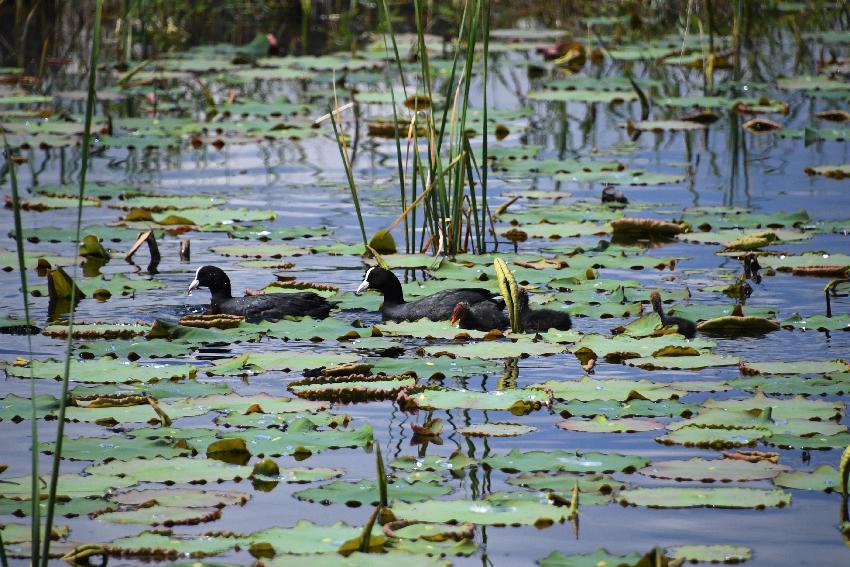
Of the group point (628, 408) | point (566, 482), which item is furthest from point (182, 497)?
point (628, 408)

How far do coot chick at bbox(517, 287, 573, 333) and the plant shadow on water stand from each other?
0.74 ft

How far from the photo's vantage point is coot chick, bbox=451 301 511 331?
24.5 feet

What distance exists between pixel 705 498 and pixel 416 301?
3535 millimetres

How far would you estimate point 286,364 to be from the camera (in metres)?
6.60

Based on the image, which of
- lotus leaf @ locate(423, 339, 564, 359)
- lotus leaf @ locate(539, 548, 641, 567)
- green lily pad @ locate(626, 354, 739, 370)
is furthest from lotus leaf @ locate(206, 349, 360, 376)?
lotus leaf @ locate(539, 548, 641, 567)

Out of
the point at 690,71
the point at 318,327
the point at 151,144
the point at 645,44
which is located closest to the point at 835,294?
the point at 318,327

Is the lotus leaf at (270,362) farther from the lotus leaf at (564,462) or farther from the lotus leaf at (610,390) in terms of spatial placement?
the lotus leaf at (564,462)

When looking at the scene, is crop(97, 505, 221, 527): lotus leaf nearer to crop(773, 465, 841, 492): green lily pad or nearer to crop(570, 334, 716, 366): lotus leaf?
crop(773, 465, 841, 492): green lily pad

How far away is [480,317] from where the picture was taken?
7.57 metres

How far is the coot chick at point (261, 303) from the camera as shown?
7859 mm

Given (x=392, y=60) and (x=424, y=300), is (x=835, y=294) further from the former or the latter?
(x=392, y=60)

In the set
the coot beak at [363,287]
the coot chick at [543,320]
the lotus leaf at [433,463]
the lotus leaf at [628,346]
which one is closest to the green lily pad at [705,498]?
the lotus leaf at [433,463]

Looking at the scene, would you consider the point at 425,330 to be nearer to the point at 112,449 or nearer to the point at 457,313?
the point at 457,313

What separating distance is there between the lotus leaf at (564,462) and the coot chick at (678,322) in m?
2.17
